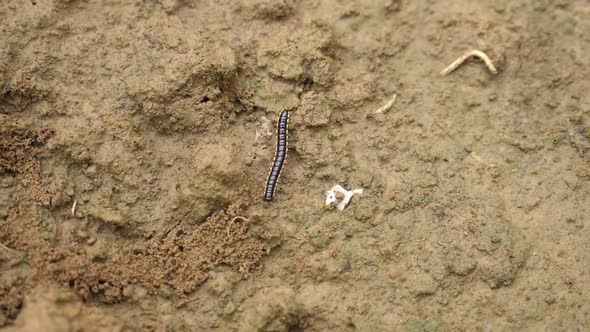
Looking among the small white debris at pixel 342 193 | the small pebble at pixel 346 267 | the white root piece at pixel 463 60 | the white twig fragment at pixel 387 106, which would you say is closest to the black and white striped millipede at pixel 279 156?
the small white debris at pixel 342 193

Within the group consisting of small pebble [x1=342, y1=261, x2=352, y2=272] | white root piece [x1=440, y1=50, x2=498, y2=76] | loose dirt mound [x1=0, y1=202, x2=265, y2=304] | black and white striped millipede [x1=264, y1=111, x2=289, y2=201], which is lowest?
small pebble [x1=342, y1=261, x2=352, y2=272]

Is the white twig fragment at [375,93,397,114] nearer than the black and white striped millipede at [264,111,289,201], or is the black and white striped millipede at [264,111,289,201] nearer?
the black and white striped millipede at [264,111,289,201]

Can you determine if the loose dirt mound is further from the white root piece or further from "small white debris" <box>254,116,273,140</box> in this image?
the white root piece

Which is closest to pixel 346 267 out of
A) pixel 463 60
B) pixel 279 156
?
pixel 279 156

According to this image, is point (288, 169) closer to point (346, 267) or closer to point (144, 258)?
point (346, 267)

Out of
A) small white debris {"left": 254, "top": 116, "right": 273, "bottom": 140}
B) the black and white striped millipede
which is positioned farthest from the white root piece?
small white debris {"left": 254, "top": 116, "right": 273, "bottom": 140}

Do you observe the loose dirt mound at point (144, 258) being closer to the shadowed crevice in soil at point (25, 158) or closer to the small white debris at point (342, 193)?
the shadowed crevice in soil at point (25, 158)

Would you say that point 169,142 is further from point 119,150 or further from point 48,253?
point 48,253
